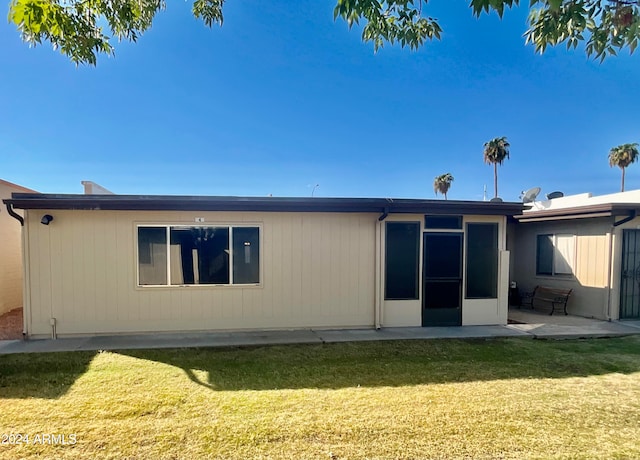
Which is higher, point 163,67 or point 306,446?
point 163,67

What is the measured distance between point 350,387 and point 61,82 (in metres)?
9.47

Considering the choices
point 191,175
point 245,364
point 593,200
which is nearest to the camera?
point 245,364

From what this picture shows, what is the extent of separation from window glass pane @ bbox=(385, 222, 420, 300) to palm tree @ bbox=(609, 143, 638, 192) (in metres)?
25.9

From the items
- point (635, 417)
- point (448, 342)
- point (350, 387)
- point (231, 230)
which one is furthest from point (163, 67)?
point (635, 417)

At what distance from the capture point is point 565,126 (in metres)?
14.2

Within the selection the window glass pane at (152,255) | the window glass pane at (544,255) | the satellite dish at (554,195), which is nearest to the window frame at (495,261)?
the window glass pane at (544,255)

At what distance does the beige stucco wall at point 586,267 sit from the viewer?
764 centimetres

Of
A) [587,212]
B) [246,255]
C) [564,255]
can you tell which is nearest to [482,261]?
[587,212]

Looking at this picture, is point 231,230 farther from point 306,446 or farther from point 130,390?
point 306,446

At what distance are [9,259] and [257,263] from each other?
22.9 feet

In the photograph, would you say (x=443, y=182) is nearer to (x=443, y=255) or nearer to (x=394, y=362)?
(x=443, y=255)

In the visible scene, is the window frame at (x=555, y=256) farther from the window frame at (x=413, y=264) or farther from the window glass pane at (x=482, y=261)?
the window frame at (x=413, y=264)

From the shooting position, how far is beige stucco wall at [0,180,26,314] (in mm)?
7921

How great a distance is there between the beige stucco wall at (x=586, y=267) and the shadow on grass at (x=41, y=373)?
1044 cm
